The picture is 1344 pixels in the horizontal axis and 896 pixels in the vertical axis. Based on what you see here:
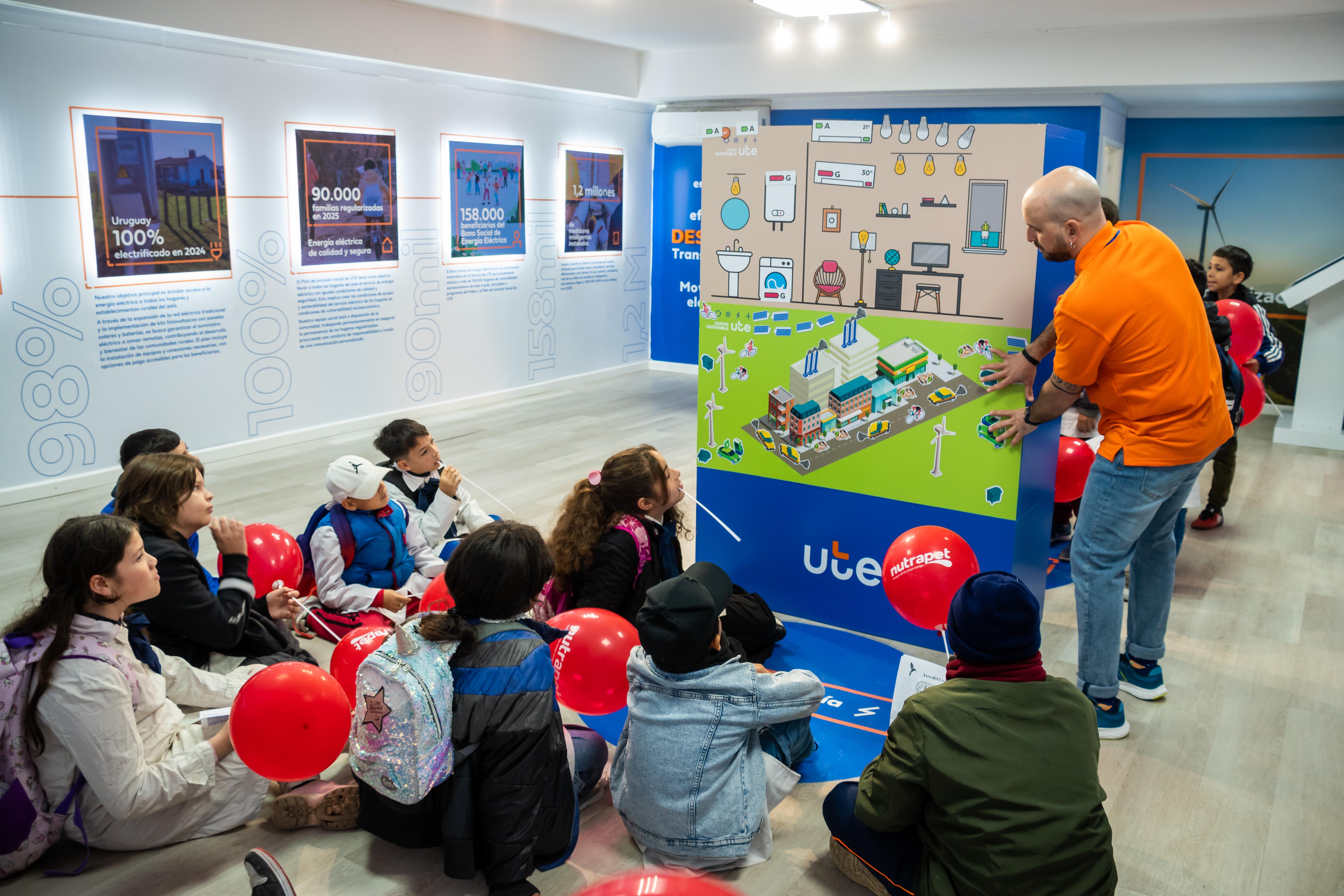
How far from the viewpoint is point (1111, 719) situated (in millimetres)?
3262

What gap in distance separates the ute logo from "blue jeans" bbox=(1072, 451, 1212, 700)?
0.43m

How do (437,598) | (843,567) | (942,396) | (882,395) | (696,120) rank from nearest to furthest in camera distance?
(437,598) → (942,396) → (882,395) → (843,567) → (696,120)

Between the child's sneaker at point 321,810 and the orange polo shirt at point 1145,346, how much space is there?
2468 mm

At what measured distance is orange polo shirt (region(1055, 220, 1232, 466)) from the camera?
2912 millimetres

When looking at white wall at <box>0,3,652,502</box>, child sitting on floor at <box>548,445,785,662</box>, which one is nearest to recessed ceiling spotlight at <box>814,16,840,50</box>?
white wall at <box>0,3,652,502</box>

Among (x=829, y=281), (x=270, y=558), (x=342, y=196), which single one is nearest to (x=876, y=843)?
(x=829, y=281)

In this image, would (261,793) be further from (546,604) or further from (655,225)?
(655,225)

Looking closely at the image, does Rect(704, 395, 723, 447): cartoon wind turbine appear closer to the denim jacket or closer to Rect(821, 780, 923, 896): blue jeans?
the denim jacket

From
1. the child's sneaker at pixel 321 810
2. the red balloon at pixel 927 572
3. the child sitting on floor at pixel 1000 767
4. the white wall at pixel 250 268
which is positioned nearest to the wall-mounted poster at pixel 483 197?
the white wall at pixel 250 268

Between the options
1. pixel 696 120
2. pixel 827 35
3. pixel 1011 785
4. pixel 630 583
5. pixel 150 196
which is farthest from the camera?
pixel 696 120

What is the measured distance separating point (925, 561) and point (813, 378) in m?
1.07

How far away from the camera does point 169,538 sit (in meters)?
2.97

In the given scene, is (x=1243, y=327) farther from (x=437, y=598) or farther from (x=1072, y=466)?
(x=437, y=598)

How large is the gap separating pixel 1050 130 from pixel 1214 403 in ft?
3.53
